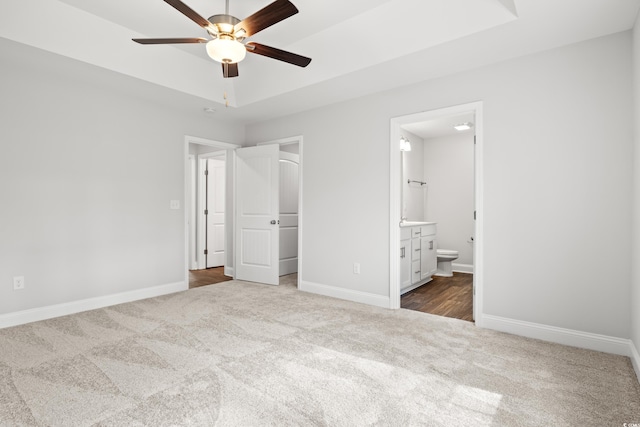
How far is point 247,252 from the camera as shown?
5.21 meters

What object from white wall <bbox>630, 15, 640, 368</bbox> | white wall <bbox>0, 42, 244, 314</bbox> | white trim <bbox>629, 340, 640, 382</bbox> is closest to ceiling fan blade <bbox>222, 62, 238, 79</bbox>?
white wall <bbox>0, 42, 244, 314</bbox>

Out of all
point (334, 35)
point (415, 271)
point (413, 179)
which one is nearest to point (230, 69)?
point (334, 35)

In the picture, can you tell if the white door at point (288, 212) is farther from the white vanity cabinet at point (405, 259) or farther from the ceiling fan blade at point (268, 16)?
the ceiling fan blade at point (268, 16)

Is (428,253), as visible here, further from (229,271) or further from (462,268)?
(229,271)

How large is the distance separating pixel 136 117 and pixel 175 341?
9.32 feet

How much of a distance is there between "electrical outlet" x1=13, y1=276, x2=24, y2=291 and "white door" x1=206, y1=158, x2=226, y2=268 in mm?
3246

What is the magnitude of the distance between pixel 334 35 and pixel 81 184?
3.12 m

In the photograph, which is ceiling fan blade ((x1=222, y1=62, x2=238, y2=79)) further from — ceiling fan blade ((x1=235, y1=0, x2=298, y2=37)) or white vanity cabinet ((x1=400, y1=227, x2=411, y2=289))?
white vanity cabinet ((x1=400, y1=227, x2=411, y2=289))

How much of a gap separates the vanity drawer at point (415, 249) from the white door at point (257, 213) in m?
1.92

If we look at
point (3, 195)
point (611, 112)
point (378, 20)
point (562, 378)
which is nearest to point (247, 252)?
point (3, 195)

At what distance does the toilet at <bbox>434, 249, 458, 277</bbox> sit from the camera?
223 inches

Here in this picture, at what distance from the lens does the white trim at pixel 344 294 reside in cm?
392

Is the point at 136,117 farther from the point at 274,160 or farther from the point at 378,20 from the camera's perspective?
the point at 378,20

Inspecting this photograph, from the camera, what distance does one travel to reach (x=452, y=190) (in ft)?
21.3
